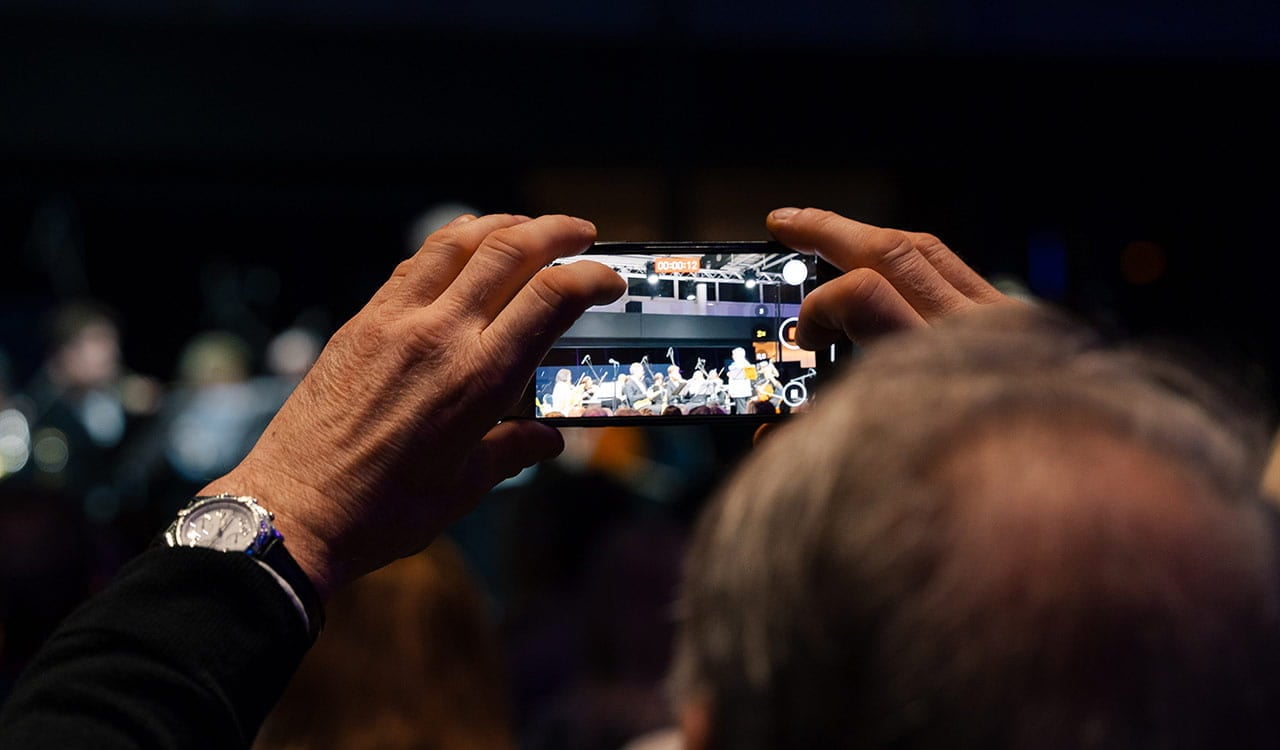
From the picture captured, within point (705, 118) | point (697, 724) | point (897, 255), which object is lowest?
point (697, 724)

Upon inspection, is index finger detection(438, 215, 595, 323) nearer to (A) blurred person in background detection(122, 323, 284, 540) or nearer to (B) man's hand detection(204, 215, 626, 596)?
(B) man's hand detection(204, 215, 626, 596)

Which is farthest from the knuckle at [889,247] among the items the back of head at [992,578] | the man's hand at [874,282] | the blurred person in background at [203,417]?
the blurred person in background at [203,417]

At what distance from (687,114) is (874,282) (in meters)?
5.14

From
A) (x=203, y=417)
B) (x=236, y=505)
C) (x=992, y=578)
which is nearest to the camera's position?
(x=992, y=578)

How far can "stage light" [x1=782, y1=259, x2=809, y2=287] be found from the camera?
112 cm

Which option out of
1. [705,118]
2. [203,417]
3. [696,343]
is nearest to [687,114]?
[705,118]

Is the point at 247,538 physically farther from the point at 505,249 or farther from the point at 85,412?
the point at 85,412

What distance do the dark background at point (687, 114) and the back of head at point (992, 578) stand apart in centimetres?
512

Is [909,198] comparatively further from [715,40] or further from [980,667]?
[980,667]

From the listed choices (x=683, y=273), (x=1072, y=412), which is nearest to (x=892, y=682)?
(x=1072, y=412)

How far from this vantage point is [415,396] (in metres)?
0.84

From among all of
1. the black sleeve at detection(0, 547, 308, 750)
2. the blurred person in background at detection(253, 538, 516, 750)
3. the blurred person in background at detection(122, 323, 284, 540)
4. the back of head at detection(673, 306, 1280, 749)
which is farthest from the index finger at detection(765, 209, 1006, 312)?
the blurred person in background at detection(122, 323, 284, 540)

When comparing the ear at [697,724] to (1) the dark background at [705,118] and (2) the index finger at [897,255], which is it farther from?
(1) the dark background at [705,118]

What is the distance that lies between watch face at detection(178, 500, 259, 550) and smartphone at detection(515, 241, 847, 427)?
1.24ft
